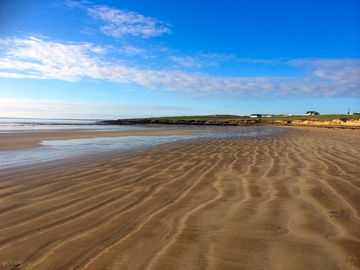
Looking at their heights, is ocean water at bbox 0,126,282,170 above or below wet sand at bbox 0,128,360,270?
below

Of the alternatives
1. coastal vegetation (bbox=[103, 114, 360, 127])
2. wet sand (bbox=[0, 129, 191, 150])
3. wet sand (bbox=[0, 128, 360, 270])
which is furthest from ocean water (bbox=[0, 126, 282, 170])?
coastal vegetation (bbox=[103, 114, 360, 127])

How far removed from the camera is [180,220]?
4.38 meters

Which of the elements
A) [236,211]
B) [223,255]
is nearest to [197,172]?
[236,211]

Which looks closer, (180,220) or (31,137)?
(180,220)

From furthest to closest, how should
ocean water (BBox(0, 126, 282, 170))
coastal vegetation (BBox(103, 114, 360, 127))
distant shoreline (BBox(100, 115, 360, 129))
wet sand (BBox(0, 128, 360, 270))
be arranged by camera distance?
coastal vegetation (BBox(103, 114, 360, 127))
distant shoreline (BBox(100, 115, 360, 129))
ocean water (BBox(0, 126, 282, 170))
wet sand (BBox(0, 128, 360, 270))

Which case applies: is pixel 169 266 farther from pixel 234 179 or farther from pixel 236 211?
pixel 234 179

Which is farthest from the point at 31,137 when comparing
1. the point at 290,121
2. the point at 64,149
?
the point at 290,121

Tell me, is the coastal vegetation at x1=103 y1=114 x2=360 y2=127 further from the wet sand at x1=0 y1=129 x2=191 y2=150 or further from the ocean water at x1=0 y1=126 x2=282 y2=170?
the ocean water at x1=0 y1=126 x2=282 y2=170

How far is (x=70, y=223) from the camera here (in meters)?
4.29

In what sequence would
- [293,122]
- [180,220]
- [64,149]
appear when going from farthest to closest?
[293,122]
[64,149]
[180,220]

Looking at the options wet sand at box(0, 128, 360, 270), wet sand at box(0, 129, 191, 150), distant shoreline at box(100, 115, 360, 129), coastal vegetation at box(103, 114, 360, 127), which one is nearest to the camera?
wet sand at box(0, 128, 360, 270)

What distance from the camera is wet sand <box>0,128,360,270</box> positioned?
3201mm

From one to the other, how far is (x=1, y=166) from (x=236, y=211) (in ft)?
22.5

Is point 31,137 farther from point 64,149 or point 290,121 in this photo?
point 290,121
